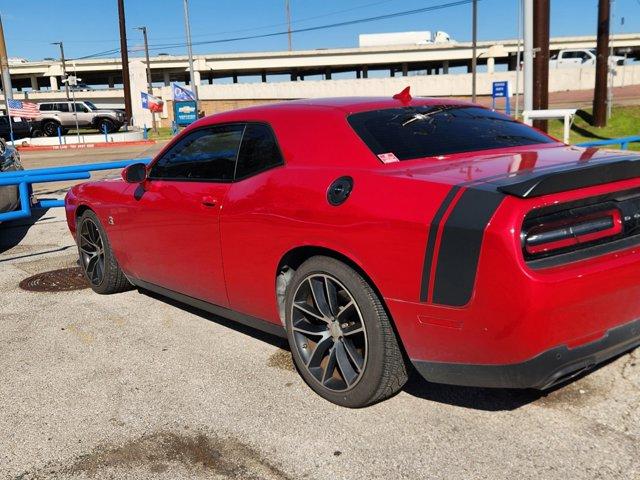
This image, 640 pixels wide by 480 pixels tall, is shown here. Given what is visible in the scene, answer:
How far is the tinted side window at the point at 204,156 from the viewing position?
396 cm

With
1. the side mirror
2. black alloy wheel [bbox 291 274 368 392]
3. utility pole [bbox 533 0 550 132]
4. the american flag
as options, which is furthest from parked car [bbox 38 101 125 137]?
black alloy wheel [bbox 291 274 368 392]

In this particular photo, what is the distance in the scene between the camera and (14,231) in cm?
895

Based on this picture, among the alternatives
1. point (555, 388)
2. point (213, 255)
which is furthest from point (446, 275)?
point (213, 255)

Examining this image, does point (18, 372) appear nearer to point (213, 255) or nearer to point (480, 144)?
point (213, 255)

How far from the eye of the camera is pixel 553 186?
2.58 metres

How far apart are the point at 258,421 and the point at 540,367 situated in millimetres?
1411

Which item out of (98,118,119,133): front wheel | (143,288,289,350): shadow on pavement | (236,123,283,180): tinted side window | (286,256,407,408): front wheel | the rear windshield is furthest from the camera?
(98,118,119,133): front wheel

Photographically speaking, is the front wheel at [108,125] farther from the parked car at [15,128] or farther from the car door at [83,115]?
the parked car at [15,128]

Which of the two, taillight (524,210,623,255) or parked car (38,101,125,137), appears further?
parked car (38,101,125,137)

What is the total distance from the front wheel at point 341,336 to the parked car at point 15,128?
133 ft

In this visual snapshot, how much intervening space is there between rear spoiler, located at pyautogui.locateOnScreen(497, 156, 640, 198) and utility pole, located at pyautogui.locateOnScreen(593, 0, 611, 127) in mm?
22155

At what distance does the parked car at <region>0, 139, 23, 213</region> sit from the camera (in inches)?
312

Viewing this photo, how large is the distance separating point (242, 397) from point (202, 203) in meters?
1.24

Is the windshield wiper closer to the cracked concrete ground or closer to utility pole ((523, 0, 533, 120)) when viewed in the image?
the cracked concrete ground
